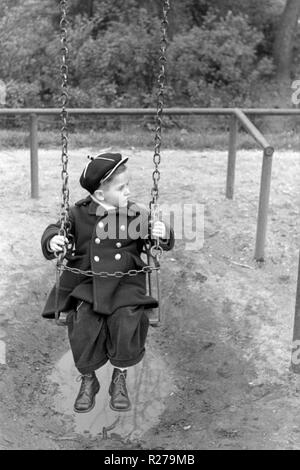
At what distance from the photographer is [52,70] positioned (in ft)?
37.4

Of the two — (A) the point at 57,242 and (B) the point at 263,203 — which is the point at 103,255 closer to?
(A) the point at 57,242

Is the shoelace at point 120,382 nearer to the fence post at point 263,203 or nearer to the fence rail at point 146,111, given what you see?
the fence post at point 263,203

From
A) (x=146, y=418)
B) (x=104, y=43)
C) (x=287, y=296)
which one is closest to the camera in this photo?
(x=146, y=418)

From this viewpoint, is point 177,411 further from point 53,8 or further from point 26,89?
point 53,8

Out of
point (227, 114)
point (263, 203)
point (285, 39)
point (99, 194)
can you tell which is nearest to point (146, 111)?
point (227, 114)

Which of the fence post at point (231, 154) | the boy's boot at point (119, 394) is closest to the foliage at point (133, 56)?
the fence post at point (231, 154)

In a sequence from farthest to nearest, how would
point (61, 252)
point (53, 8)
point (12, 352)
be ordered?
point (53, 8)
point (12, 352)
point (61, 252)

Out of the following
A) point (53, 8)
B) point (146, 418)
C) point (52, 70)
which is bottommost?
point (146, 418)

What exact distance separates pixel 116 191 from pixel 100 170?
130 millimetres

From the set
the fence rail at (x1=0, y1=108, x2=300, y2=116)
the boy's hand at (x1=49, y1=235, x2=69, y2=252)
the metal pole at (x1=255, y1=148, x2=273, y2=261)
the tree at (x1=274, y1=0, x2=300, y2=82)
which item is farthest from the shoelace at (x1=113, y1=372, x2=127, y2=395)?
the tree at (x1=274, y1=0, x2=300, y2=82)

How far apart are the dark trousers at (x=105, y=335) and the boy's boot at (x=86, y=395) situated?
7cm

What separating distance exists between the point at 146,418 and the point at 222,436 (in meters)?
0.59

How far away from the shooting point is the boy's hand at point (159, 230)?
3355 mm
